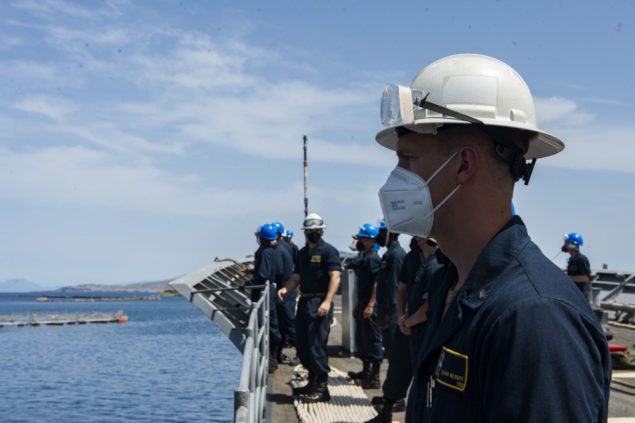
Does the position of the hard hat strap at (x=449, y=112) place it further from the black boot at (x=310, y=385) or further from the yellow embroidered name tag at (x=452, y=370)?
the black boot at (x=310, y=385)

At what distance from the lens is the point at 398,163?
7.02ft

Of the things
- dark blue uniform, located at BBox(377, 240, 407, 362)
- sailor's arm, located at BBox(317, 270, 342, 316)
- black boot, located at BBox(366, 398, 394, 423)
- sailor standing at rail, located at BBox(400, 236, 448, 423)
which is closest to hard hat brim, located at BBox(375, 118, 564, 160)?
sailor standing at rail, located at BBox(400, 236, 448, 423)

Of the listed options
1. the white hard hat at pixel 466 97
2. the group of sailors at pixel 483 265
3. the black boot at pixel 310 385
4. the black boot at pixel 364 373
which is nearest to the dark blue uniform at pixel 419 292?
the black boot at pixel 310 385

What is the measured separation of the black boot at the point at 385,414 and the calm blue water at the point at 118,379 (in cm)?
1756

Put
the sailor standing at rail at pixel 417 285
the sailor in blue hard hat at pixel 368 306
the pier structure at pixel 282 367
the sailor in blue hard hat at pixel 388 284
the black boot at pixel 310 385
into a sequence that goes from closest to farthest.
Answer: the pier structure at pixel 282 367 < the sailor standing at rail at pixel 417 285 < the sailor in blue hard hat at pixel 388 284 < the black boot at pixel 310 385 < the sailor in blue hard hat at pixel 368 306

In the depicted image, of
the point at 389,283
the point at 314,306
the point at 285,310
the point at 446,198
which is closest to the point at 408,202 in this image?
the point at 446,198

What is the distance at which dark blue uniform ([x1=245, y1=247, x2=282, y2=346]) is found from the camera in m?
11.3

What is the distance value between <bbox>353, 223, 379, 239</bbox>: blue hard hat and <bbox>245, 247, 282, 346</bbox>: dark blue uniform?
2420mm

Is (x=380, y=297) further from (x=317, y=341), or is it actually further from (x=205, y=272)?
(x=205, y=272)

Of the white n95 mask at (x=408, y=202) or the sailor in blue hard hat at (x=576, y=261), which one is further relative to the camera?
the sailor in blue hard hat at (x=576, y=261)

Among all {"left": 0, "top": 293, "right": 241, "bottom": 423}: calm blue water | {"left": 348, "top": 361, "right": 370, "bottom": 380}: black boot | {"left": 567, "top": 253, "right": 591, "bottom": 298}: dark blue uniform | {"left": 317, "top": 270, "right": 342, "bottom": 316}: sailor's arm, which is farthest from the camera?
Answer: {"left": 0, "top": 293, "right": 241, "bottom": 423}: calm blue water

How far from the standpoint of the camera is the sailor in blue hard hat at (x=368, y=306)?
927cm

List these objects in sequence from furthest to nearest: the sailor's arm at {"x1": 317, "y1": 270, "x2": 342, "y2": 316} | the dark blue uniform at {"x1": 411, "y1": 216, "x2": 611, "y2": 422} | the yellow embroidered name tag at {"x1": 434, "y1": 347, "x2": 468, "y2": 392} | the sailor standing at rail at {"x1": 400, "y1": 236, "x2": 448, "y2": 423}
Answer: the sailor's arm at {"x1": 317, "y1": 270, "x2": 342, "y2": 316} → the sailor standing at rail at {"x1": 400, "y1": 236, "x2": 448, "y2": 423} → the yellow embroidered name tag at {"x1": 434, "y1": 347, "x2": 468, "y2": 392} → the dark blue uniform at {"x1": 411, "y1": 216, "x2": 611, "y2": 422}

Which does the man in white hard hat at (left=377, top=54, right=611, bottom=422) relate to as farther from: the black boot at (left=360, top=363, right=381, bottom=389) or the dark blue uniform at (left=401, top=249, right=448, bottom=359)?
the black boot at (left=360, top=363, right=381, bottom=389)
